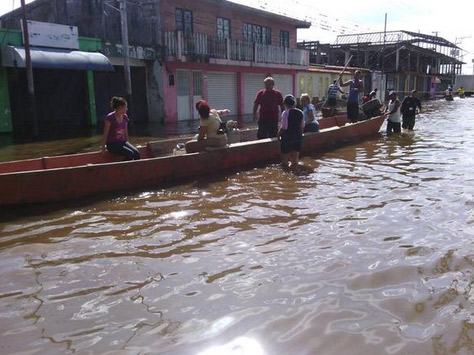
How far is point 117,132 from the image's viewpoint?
7.41 meters

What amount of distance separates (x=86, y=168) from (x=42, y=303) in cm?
322

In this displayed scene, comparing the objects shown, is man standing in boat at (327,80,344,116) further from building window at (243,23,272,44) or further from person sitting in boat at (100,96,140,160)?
building window at (243,23,272,44)

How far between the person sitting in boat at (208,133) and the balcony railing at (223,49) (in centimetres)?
1275

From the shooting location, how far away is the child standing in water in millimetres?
8625

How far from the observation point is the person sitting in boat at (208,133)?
815 centimetres

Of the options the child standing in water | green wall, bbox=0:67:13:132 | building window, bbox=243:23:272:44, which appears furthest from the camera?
building window, bbox=243:23:272:44

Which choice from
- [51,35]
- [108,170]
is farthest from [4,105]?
[108,170]

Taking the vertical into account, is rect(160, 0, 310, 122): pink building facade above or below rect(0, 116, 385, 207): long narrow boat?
above

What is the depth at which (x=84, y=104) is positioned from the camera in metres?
18.9

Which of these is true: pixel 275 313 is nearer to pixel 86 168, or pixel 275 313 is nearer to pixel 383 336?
pixel 383 336

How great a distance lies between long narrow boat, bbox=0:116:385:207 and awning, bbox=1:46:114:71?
7973 mm

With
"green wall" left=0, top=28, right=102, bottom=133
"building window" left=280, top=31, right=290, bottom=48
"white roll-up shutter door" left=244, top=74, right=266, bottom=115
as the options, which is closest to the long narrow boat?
"green wall" left=0, top=28, right=102, bottom=133

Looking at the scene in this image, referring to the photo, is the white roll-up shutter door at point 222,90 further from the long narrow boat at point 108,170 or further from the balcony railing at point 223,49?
the long narrow boat at point 108,170

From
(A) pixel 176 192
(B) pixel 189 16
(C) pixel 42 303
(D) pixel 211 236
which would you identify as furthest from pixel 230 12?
(C) pixel 42 303
